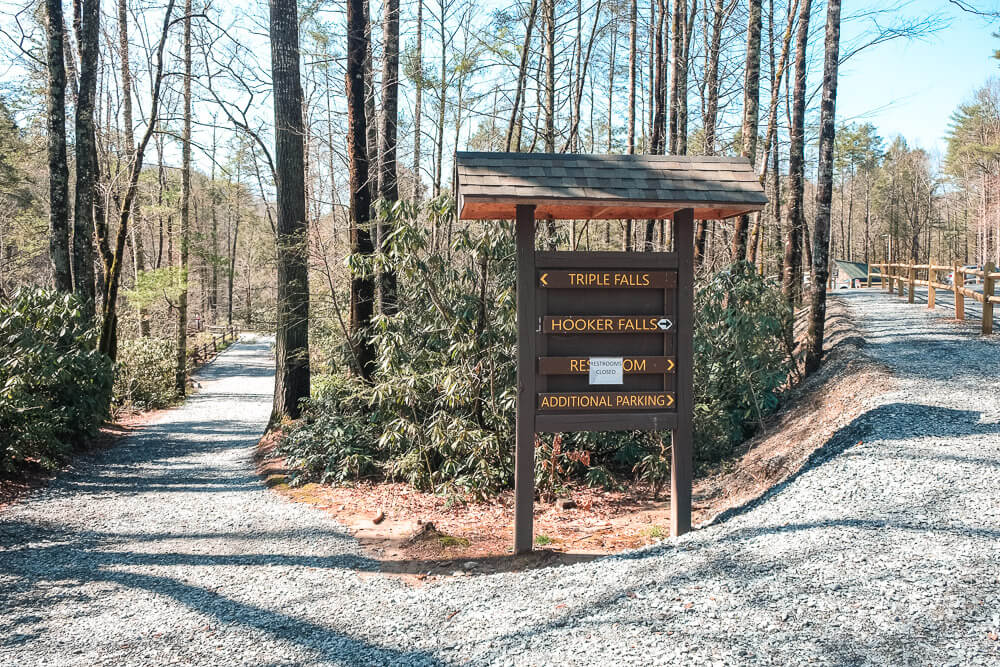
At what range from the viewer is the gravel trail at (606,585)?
3117 millimetres

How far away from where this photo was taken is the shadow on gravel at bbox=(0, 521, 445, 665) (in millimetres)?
3824

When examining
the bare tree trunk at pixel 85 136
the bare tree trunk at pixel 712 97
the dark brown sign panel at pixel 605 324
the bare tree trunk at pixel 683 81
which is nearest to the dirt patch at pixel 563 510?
the dark brown sign panel at pixel 605 324

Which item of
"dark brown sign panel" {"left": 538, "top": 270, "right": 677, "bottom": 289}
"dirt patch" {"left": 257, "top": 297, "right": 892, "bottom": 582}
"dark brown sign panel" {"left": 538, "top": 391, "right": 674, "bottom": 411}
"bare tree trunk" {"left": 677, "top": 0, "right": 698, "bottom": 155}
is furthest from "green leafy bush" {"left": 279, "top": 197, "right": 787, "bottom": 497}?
"bare tree trunk" {"left": 677, "top": 0, "right": 698, "bottom": 155}

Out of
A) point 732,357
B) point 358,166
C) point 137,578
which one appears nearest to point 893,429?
point 732,357

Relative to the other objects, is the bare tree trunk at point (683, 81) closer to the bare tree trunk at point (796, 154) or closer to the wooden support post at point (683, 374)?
the bare tree trunk at point (796, 154)

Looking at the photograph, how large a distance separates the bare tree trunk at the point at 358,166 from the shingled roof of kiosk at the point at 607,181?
5.15 m

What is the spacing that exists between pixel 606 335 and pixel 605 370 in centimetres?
28

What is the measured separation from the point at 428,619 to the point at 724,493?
3.94 m

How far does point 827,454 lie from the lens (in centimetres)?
588

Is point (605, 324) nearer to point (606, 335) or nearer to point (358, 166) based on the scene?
point (606, 335)

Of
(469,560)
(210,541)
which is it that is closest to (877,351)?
(469,560)

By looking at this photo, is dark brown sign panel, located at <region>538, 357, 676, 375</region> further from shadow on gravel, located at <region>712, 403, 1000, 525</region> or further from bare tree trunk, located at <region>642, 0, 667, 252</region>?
bare tree trunk, located at <region>642, 0, 667, 252</region>

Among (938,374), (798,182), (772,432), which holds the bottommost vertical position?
(772,432)

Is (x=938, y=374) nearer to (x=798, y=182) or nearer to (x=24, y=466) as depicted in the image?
(x=798, y=182)
